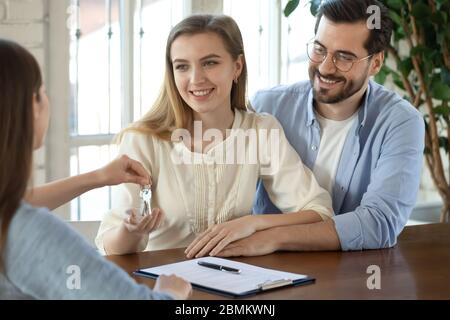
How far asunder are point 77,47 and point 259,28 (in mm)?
876

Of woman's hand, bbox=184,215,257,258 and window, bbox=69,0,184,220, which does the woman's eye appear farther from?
window, bbox=69,0,184,220

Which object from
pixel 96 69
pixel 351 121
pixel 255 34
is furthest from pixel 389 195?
pixel 255 34

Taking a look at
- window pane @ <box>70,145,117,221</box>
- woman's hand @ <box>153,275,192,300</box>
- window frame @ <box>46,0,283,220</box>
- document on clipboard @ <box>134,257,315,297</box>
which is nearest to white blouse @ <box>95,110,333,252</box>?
document on clipboard @ <box>134,257,315,297</box>

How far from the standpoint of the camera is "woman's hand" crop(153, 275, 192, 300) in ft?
5.18

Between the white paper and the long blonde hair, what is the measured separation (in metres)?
0.52

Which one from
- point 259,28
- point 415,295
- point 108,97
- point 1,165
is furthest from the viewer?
point 259,28

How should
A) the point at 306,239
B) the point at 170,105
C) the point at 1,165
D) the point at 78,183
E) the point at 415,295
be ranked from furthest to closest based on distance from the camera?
the point at 170,105 → the point at 306,239 → the point at 78,183 → the point at 415,295 → the point at 1,165

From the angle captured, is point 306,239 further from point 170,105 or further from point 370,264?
point 170,105

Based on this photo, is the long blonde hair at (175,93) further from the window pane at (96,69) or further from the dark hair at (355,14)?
the window pane at (96,69)

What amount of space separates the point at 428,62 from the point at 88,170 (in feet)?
5.02

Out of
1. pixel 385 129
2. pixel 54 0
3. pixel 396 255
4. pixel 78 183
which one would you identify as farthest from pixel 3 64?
pixel 54 0

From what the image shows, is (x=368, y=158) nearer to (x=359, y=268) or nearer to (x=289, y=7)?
(x=359, y=268)

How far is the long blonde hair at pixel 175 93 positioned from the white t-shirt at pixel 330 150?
0.39 metres

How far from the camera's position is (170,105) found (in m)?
2.36
